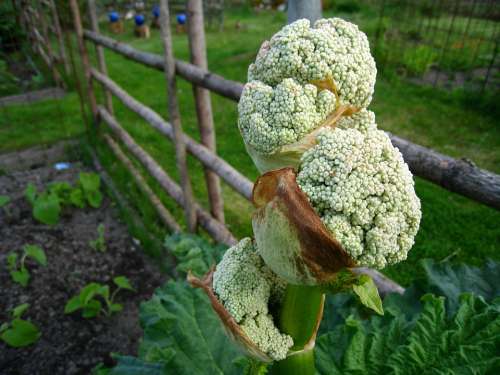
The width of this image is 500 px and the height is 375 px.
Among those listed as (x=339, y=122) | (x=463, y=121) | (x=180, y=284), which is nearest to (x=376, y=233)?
(x=339, y=122)

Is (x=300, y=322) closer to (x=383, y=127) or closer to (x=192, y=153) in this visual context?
(x=192, y=153)

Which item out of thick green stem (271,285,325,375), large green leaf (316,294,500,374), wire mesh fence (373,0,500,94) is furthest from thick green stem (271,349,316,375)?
wire mesh fence (373,0,500,94)

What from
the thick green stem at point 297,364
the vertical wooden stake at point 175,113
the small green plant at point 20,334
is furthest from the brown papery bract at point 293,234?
the small green plant at point 20,334

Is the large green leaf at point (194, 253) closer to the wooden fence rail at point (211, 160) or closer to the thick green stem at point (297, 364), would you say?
the wooden fence rail at point (211, 160)

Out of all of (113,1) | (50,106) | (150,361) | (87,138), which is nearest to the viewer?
(150,361)

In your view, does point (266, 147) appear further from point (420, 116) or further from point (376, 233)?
→ point (420, 116)

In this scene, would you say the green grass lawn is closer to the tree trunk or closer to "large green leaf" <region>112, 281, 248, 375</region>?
"large green leaf" <region>112, 281, 248, 375</region>

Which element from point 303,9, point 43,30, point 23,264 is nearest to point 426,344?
point 303,9
